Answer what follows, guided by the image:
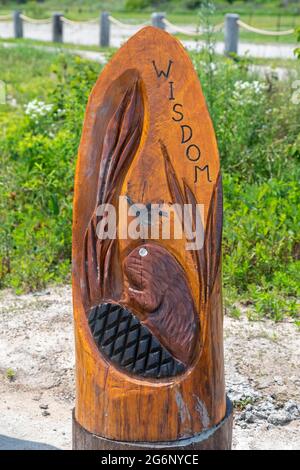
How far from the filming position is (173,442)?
2701mm

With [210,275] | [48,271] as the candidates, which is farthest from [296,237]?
[210,275]

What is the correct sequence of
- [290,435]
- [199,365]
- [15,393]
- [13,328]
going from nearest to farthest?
[199,365]
[290,435]
[15,393]
[13,328]

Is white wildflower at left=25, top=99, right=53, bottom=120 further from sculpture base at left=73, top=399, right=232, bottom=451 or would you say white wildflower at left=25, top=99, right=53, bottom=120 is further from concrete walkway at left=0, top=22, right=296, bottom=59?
concrete walkway at left=0, top=22, right=296, bottom=59

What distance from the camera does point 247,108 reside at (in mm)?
6258

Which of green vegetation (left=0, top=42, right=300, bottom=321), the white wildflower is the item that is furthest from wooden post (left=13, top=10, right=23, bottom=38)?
the white wildflower

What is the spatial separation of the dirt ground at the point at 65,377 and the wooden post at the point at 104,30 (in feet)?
38.9

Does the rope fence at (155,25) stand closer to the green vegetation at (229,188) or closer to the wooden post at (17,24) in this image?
the wooden post at (17,24)

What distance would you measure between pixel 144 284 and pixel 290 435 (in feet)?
3.88

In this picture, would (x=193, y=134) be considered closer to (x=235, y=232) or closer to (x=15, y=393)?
(x=15, y=393)

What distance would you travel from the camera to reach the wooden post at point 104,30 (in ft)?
51.8

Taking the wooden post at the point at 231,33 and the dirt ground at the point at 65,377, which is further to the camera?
the wooden post at the point at 231,33

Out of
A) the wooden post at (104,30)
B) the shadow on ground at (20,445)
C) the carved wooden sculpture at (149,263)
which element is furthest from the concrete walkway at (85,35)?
the carved wooden sculpture at (149,263)

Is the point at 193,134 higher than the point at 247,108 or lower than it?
higher

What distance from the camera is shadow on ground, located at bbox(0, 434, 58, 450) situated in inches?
133
